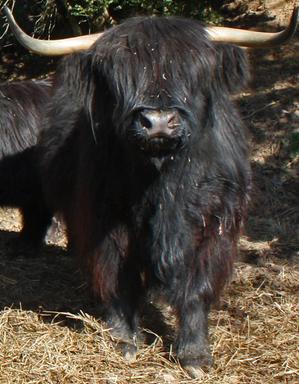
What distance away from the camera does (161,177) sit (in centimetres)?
495

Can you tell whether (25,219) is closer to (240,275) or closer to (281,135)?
(240,275)

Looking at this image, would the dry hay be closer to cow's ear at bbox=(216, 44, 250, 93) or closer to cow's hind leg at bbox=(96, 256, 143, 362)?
cow's hind leg at bbox=(96, 256, 143, 362)

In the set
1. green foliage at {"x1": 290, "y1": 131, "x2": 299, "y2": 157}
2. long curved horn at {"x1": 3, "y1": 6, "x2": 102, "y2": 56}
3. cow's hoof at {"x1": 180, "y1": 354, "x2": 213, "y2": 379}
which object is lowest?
green foliage at {"x1": 290, "y1": 131, "x2": 299, "y2": 157}

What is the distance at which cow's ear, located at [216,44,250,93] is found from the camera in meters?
5.00

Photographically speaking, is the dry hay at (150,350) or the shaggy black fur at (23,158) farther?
the shaggy black fur at (23,158)

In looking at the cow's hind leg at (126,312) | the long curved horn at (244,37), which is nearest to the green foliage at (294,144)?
the long curved horn at (244,37)

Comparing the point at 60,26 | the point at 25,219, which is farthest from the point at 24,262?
the point at 60,26

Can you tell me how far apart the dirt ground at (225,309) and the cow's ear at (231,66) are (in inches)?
36.8

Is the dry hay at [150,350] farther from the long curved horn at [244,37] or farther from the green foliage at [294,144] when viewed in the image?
the green foliage at [294,144]

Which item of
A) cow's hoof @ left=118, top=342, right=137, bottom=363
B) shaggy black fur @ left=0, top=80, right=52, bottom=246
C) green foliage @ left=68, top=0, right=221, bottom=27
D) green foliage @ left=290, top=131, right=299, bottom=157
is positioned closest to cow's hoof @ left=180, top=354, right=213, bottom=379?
cow's hoof @ left=118, top=342, right=137, bottom=363

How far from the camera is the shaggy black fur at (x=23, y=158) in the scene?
723 cm

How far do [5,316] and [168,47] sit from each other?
210cm

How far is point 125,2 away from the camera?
1010 centimetres

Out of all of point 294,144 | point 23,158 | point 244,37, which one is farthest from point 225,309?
point 294,144
